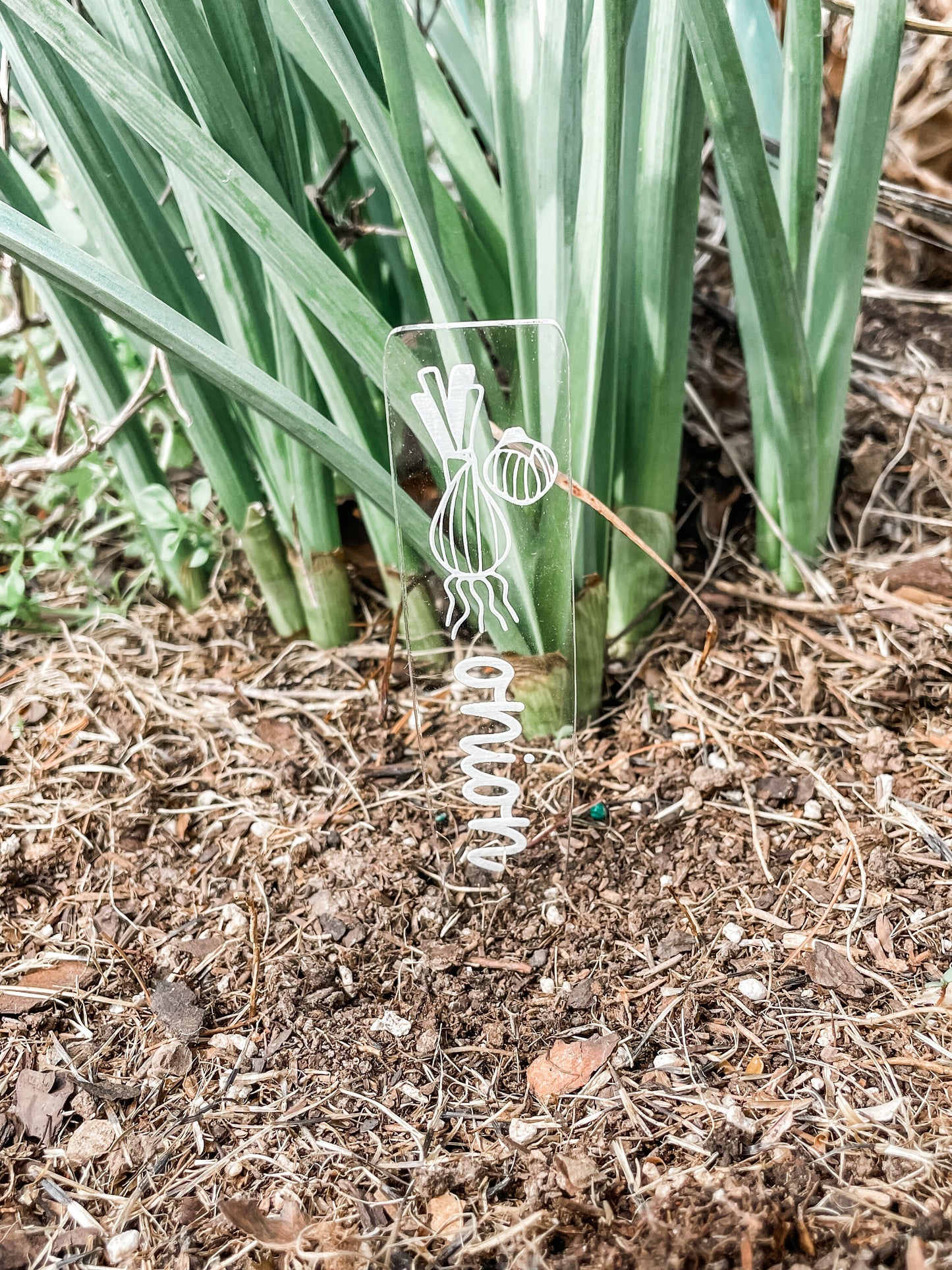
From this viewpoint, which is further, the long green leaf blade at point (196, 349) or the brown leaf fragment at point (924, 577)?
the brown leaf fragment at point (924, 577)

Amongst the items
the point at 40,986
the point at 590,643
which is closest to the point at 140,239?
the point at 590,643

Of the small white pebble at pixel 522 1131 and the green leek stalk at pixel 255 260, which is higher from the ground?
the green leek stalk at pixel 255 260

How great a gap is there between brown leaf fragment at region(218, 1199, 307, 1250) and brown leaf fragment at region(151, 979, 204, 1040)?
0.15 metres

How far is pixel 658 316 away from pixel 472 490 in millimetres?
281

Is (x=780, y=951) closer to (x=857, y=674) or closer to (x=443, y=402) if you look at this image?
(x=857, y=674)

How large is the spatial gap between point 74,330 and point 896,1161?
1037 millimetres

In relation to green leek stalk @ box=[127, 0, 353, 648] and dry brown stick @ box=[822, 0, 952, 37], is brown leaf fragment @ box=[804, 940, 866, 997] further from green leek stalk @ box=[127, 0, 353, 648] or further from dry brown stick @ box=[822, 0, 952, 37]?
dry brown stick @ box=[822, 0, 952, 37]

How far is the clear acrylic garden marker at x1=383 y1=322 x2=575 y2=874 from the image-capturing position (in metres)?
0.73

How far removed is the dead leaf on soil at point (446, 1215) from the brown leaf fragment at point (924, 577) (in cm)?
79

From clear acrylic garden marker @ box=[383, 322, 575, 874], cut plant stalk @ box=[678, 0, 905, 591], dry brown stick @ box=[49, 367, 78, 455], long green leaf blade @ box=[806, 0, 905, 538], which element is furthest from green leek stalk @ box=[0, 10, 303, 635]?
long green leaf blade @ box=[806, 0, 905, 538]

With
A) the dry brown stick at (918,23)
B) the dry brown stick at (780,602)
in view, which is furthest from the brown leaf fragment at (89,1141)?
the dry brown stick at (918,23)

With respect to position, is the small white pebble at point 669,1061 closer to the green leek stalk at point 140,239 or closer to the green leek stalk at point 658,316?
the green leek stalk at point 658,316

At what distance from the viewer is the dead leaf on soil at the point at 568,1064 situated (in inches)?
27.5

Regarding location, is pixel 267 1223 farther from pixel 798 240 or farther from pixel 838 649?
pixel 798 240
